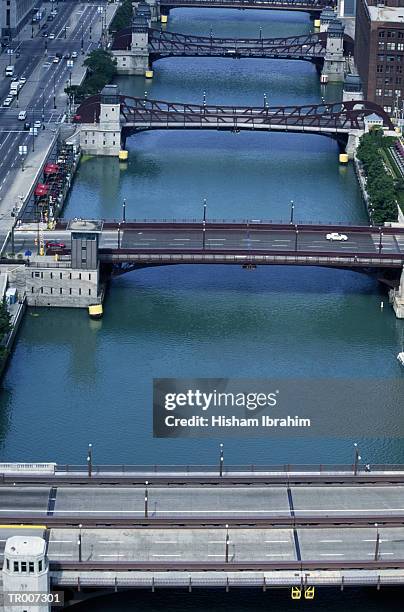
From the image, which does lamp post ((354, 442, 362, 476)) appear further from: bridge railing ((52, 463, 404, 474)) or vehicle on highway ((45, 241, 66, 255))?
vehicle on highway ((45, 241, 66, 255))

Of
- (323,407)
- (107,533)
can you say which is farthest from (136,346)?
(107,533)

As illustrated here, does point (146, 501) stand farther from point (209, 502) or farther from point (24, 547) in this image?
point (24, 547)

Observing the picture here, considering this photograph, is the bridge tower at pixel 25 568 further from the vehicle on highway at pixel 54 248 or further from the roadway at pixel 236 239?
the roadway at pixel 236 239

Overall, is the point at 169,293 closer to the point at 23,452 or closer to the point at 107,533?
the point at 23,452

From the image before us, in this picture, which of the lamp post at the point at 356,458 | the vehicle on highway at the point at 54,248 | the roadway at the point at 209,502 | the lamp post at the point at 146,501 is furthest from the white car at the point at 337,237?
the lamp post at the point at 146,501

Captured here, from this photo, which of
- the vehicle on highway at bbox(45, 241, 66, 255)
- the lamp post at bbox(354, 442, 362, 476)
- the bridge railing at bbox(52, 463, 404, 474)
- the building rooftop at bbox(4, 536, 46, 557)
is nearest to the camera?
the building rooftop at bbox(4, 536, 46, 557)

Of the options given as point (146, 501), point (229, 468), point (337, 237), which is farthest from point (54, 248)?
point (146, 501)

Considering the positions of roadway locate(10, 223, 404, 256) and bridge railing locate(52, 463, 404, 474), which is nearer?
bridge railing locate(52, 463, 404, 474)

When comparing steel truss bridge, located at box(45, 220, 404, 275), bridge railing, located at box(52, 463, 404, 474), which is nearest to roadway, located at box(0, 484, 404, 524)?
bridge railing, located at box(52, 463, 404, 474)
